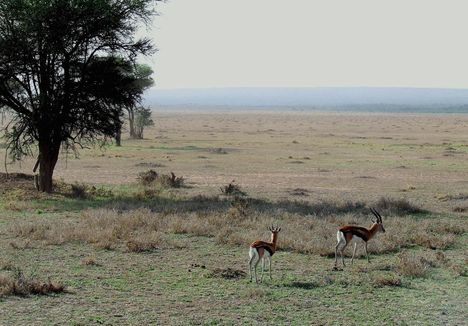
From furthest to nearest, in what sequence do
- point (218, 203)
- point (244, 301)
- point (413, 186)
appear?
point (413, 186) → point (218, 203) → point (244, 301)

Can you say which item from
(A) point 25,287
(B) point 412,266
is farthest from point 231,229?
(A) point 25,287

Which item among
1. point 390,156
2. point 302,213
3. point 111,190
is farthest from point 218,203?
point 390,156

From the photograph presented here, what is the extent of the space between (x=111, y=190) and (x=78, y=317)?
17654 millimetres

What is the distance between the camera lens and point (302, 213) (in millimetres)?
20188

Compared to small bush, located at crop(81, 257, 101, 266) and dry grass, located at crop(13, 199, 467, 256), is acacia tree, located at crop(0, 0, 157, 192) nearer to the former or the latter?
dry grass, located at crop(13, 199, 467, 256)

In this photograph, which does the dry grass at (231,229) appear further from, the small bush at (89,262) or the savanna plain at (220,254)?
the small bush at (89,262)

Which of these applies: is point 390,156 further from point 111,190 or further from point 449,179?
point 111,190

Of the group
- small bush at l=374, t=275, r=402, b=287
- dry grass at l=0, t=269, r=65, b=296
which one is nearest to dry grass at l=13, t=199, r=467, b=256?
small bush at l=374, t=275, r=402, b=287

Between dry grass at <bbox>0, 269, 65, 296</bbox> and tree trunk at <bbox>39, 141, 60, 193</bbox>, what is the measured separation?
1437 cm

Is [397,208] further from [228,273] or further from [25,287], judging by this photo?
[25,287]

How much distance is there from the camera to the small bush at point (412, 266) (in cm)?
1275

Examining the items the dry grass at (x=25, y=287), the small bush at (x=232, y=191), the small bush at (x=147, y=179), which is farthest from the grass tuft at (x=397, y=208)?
the dry grass at (x=25, y=287)

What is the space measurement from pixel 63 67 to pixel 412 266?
53.3 ft

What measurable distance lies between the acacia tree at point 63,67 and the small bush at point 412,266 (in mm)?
14875
